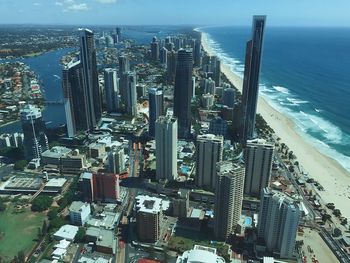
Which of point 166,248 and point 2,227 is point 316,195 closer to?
point 166,248

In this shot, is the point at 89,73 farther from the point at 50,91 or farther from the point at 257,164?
the point at 50,91

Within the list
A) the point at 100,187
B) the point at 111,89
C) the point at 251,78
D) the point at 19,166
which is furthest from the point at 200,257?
the point at 111,89

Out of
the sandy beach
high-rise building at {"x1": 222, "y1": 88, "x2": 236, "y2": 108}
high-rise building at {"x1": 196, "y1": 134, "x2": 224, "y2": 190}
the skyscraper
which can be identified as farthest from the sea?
high-rise building at {"x1": 196, "y1": 134, "x2": 224, "y2": 190}

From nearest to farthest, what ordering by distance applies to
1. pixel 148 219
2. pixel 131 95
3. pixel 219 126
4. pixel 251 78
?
pixel 148 219
pixel 251 78
pixel 219 126
pixel 131 95

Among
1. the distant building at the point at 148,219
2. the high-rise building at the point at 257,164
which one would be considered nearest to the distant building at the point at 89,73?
the distant building at the point at 148,219

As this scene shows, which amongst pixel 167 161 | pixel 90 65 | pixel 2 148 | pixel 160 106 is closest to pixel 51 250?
pixel 167 161

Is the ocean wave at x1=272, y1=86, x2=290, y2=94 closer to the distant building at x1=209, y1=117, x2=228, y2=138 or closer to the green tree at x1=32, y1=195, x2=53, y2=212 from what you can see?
the distant building at x1=209, y1=117, x2=228, y2=138

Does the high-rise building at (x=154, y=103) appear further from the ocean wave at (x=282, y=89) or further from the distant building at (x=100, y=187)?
the ocean wave at (x=282, y=89)
